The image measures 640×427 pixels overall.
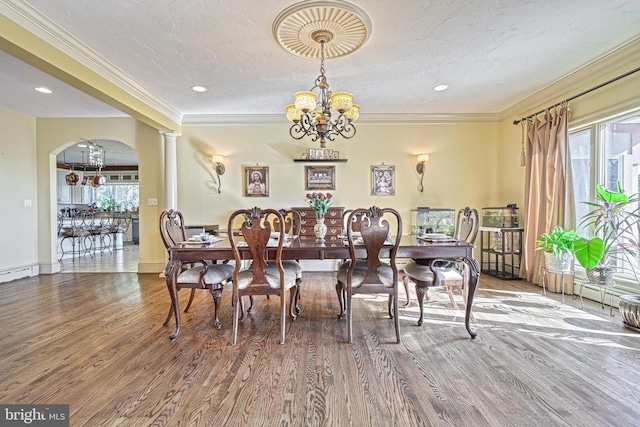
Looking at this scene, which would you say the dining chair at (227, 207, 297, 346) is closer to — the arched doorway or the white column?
the white column

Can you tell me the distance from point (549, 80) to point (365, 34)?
2.69m

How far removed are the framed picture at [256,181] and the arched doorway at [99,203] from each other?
2552 mm

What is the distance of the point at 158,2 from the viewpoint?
6.89ft

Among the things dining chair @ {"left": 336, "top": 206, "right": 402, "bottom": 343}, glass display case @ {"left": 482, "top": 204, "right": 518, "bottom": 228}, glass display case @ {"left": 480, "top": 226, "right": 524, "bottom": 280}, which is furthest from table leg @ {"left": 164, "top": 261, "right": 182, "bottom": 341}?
glass display case @ {"left": 482, "top": 204, "right": 518, "bottom": 228}

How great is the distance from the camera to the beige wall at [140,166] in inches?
187

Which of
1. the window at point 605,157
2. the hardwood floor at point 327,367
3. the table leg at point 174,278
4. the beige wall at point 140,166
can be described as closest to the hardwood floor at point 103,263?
the beige wall at point 140,166

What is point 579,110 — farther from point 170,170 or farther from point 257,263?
point 170,170

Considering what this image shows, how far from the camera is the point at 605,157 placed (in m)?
3.21

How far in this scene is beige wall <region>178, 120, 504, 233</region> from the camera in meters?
4.89

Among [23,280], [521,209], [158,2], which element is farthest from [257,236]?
[23,280]

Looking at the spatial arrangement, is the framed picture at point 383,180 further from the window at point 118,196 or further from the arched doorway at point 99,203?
the window at point 118,196

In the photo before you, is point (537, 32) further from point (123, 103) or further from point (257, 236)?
point (123, 103)

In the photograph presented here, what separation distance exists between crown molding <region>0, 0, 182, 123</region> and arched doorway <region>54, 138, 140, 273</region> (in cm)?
278

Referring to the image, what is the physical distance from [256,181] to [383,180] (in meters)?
2.20
